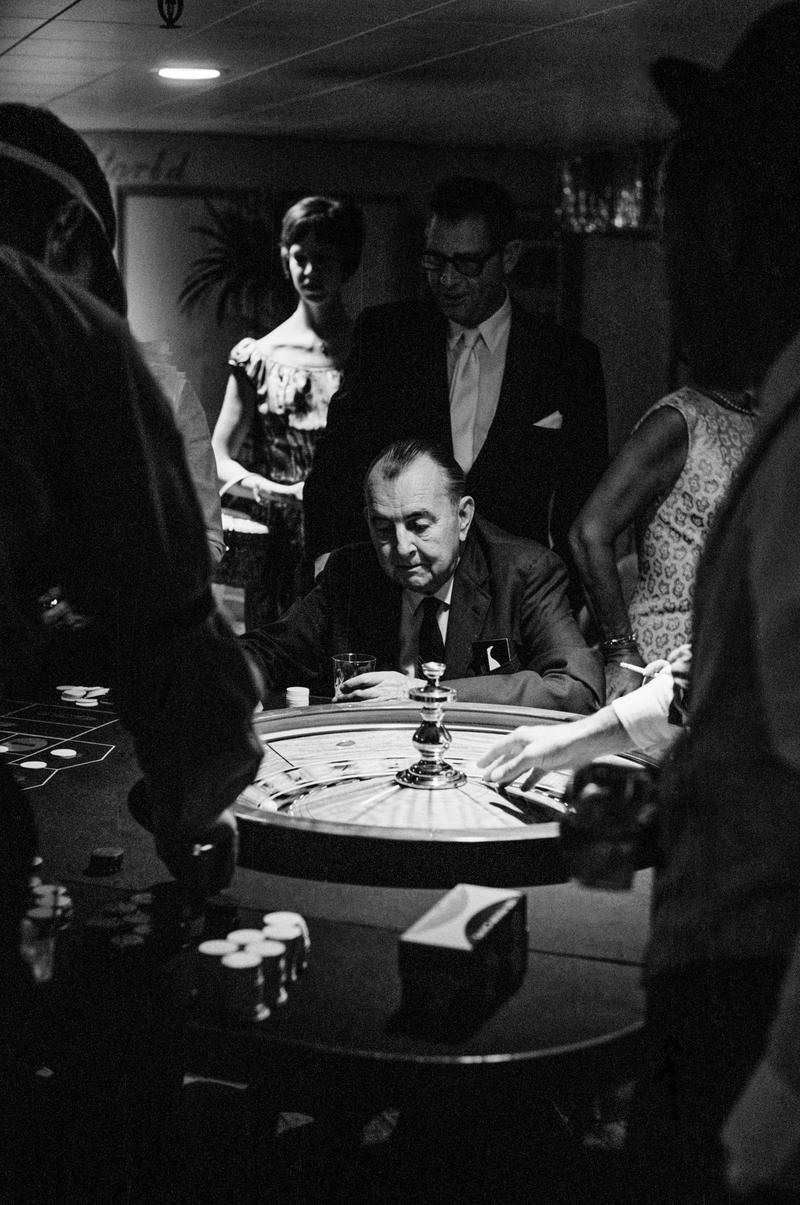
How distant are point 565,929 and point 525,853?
17cm

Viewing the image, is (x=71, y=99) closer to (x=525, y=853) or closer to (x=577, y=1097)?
(x=525, y=853)

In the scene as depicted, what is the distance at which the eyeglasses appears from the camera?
3.71 meters

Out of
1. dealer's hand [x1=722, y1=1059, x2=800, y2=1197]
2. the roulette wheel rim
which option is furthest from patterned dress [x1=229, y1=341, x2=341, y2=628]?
dealer's hand [x1=722, y1=1059, x2=800, y2=1197]

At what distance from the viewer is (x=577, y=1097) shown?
4.52 feet

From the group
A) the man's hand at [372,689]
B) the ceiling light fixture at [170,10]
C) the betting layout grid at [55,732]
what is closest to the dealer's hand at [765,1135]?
the betting layout grid at [55,732]

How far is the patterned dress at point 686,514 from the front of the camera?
3.16 metres

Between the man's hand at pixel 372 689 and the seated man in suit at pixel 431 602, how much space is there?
0.26 meters

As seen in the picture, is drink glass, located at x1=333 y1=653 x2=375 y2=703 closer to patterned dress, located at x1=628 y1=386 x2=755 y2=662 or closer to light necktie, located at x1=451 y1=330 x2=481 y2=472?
patterned dress, located at x1=628 y1=386 x2=755 y2=662

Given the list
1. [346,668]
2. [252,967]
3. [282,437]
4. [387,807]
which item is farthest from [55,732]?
[282,437]

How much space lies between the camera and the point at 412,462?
10.3 ft

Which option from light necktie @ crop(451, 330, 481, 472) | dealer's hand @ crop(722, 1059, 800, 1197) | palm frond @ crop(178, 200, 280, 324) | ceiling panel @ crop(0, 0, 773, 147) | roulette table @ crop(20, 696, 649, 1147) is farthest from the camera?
palm frond @ crop(178, 200, 280, 324)

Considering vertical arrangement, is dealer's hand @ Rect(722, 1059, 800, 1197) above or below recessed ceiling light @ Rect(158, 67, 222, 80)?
below

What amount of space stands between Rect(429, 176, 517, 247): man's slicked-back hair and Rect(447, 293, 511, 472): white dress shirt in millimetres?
243

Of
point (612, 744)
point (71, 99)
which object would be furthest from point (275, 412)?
point (612, 744)
